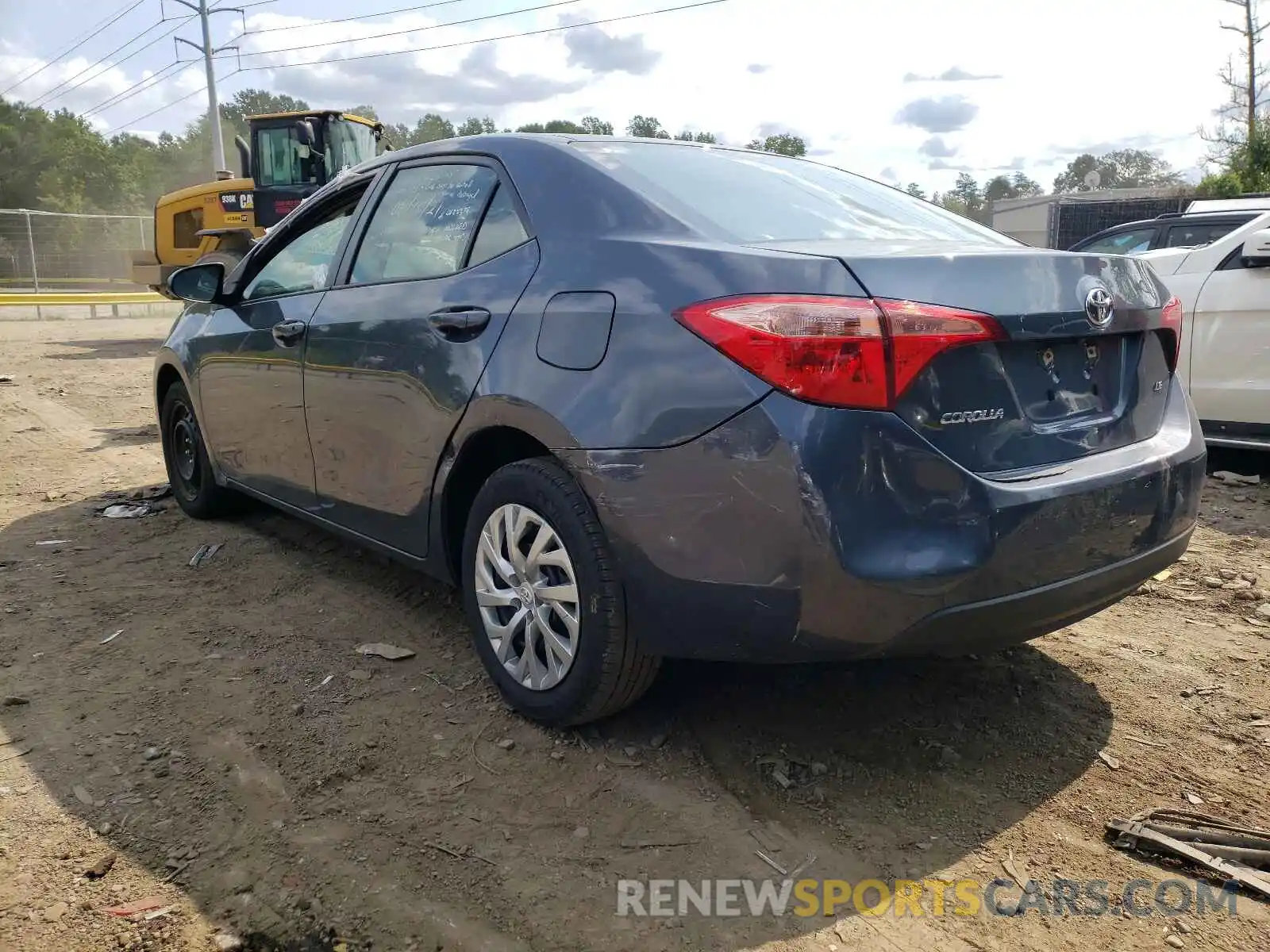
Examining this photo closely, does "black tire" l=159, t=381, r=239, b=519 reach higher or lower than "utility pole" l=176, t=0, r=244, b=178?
lower

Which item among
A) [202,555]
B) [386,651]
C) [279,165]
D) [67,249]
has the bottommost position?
[386,651]

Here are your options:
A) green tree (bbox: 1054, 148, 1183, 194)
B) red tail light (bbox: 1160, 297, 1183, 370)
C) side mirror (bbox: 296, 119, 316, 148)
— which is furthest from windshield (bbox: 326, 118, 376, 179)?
green tree (bbox: 1054, 148, 1183, 194)

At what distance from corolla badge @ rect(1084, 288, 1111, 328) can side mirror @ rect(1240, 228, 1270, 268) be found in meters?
3.92

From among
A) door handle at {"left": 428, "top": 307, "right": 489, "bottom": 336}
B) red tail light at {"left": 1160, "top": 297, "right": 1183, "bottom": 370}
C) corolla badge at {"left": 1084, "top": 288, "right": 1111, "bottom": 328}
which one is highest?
door handle at {"left": 428, "top": 307, "right": 489, "bottom": 336}

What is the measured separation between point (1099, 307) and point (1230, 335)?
411cm

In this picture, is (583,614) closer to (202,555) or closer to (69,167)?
(202,555)

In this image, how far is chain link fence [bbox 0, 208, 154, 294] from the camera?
85.6ft

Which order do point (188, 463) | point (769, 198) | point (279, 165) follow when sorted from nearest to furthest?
point (769, 198) → point (188, 463) → point (279, 165)

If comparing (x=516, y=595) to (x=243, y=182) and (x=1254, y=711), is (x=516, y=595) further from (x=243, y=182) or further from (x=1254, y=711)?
(x=243, y=182)

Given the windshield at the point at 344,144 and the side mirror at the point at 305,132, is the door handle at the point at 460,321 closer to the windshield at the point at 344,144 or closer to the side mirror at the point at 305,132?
the windshield at the point at 344,144

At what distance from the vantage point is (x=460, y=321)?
9.96 ft

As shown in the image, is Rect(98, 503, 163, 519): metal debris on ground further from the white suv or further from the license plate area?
the white suv

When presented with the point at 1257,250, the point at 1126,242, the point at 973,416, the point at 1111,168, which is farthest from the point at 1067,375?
the point at 1111,168

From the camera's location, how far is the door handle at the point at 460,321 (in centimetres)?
297
